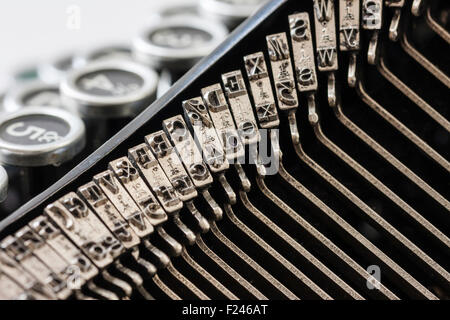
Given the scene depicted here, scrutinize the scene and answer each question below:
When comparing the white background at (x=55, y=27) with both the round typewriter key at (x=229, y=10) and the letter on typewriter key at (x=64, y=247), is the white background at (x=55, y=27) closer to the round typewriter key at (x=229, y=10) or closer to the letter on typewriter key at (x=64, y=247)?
the round typewriter key at (x=229, y=10)

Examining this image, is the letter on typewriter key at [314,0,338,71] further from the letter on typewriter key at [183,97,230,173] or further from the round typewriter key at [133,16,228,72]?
the round typewriter key at [133,16,228,72]

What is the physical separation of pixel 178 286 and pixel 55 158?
0.53 metres

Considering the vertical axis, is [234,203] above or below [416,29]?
below

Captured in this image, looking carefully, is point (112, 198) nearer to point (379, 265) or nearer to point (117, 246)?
point (117, 246)

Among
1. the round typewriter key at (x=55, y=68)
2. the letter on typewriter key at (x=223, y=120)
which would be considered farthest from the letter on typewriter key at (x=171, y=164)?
the round typewriter key at (x=55, y=68)

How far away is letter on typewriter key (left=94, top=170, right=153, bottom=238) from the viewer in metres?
1.52

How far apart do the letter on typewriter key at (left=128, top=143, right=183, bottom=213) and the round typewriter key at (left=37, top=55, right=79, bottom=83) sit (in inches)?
42.9

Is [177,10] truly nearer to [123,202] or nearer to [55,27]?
[55,27]

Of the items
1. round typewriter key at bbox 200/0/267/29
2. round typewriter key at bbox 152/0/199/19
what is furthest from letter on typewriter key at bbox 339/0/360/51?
round typewriter key at bbox 152/0/199/19

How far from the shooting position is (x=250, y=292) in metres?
1.60

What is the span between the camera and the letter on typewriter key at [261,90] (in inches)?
65.0
